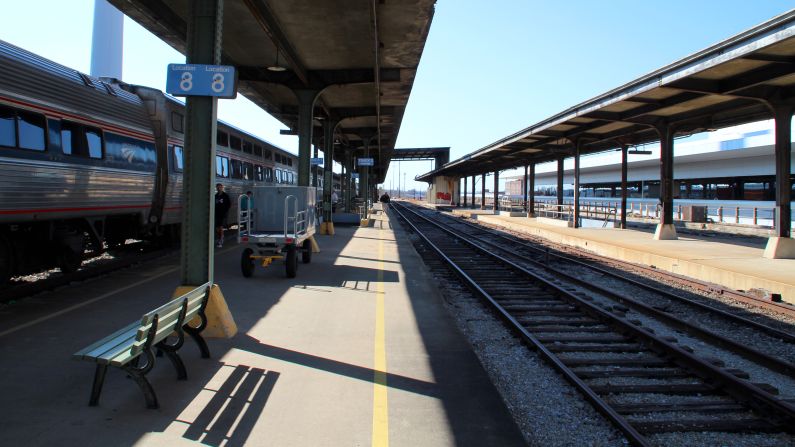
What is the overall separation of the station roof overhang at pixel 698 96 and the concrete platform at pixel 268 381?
8118 mm

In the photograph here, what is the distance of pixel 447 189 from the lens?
7488 centimetres

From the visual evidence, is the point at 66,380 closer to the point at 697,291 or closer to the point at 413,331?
the point at 413,331

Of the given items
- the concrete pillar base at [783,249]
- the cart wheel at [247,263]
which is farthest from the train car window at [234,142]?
the concrete pillar base at [783,249]

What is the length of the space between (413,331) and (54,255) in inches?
254

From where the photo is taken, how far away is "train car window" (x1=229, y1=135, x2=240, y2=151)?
17392 mm

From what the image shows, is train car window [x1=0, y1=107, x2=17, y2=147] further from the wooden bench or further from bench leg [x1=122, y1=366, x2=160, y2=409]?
bench leg [x1=122, y1=366, x2=160, y2=409]

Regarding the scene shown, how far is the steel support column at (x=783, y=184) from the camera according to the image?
13.4 meters

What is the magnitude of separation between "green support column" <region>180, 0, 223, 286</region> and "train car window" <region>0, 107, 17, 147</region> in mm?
2776

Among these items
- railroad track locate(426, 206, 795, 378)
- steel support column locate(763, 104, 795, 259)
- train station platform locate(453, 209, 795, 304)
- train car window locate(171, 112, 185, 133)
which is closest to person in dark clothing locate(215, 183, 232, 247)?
train car window locate(171, 112, 185, 133)

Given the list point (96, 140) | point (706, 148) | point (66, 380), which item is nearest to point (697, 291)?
point (66, 380)

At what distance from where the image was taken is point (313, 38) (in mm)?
13227

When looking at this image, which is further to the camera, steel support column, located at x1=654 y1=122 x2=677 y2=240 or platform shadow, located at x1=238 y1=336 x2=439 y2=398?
steel support column, located at x1=654 y1=122 x2=677 y2=240

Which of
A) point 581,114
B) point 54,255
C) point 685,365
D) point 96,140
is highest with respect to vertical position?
point 581,114

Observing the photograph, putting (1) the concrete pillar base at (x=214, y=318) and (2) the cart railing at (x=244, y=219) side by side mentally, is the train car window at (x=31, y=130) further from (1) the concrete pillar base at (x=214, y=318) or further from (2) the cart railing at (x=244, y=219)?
(1) the concrete pillar base at (x=214, y=318)
